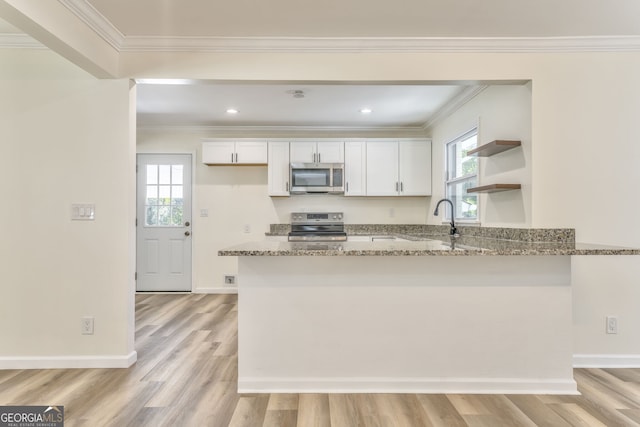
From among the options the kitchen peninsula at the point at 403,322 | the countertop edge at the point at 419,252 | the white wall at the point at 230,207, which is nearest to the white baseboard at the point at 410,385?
the kitchen peninsula at the point at 403,322

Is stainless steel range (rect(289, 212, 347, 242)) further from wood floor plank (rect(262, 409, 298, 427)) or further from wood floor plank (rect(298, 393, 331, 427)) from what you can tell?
wood floor plank (rect(262, 409, 298, 427))

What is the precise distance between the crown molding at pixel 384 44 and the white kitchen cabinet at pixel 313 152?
7.23ft

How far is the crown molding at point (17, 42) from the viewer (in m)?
2.62

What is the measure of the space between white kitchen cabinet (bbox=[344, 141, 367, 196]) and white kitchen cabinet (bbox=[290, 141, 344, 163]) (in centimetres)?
16

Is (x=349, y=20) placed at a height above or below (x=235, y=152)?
above

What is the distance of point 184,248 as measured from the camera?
5.25 meters

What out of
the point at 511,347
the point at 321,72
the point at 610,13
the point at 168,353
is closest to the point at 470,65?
the point at 610,13

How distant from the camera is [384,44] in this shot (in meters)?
2.67

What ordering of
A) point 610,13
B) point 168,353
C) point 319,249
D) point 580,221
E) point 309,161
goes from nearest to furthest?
point 319,249 < point 610,13 < point 580,221 < point 168,353 < point 309,161

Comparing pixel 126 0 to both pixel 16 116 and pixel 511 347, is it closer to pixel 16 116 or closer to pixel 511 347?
pixel 16 116

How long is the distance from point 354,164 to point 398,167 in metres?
0.59

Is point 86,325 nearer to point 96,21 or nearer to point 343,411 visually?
point 343,411

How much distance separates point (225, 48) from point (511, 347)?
2767 millimetres

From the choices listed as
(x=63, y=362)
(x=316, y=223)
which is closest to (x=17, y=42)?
(x=63, y=362)
